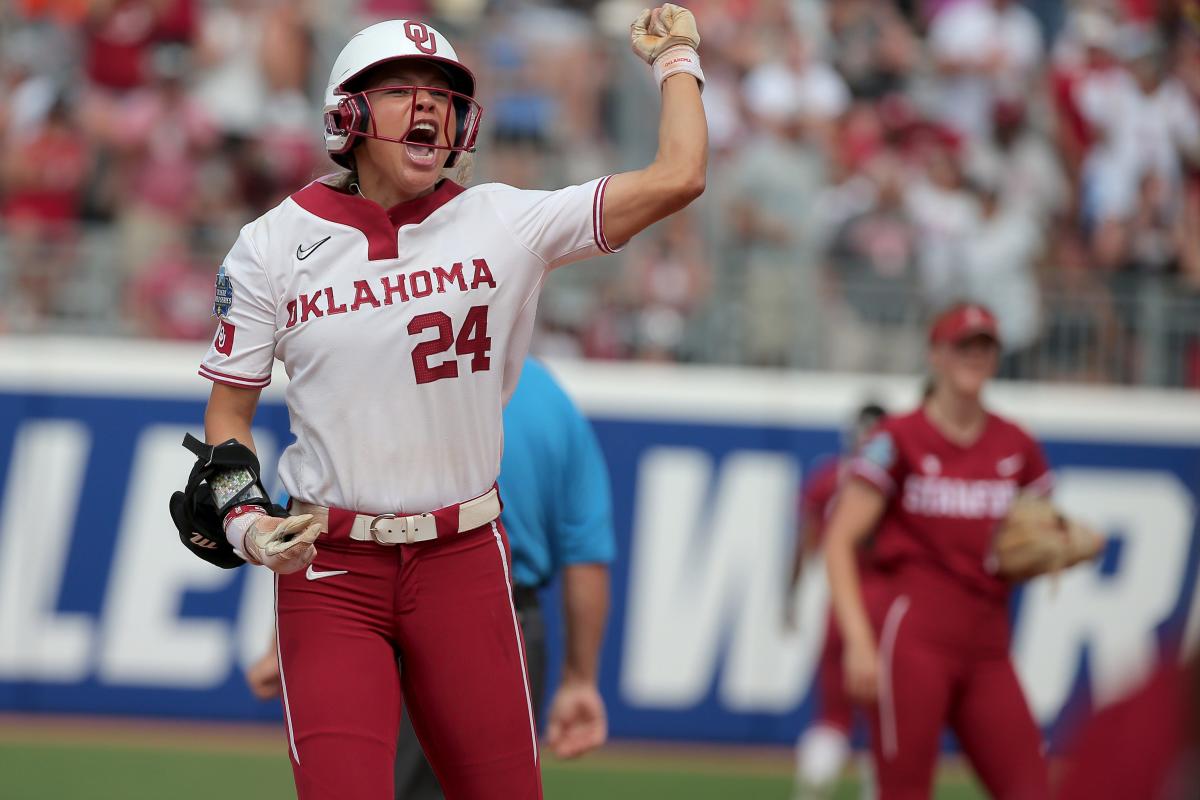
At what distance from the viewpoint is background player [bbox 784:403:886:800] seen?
382 inches

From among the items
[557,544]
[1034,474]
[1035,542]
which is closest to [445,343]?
[557,544]

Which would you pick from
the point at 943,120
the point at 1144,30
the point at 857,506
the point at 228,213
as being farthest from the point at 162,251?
the point at 1144,30

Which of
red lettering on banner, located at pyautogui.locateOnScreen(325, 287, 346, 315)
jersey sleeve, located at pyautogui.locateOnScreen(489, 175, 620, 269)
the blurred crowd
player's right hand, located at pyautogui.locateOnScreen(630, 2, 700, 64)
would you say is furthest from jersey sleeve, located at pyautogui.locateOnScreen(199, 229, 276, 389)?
the blurred crowd

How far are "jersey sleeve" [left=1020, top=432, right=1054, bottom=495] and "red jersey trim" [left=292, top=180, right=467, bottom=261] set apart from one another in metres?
3.53

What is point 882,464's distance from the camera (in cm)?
716

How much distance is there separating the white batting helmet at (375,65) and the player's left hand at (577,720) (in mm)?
2015

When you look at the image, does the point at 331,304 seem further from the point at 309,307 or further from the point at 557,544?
the point at 557,544

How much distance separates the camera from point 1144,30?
15.2 meters

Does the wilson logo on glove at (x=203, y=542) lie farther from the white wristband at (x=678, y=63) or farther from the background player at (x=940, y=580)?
the background player at (x=940, y=580)

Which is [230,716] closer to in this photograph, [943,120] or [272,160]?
[272,160]

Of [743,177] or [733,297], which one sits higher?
[743,177]

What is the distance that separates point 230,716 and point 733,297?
13.6ft

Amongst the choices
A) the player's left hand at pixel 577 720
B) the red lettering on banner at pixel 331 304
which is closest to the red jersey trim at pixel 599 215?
the red lettering on banner at pixel 331 304

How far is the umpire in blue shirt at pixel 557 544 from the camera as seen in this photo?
19.1ft
